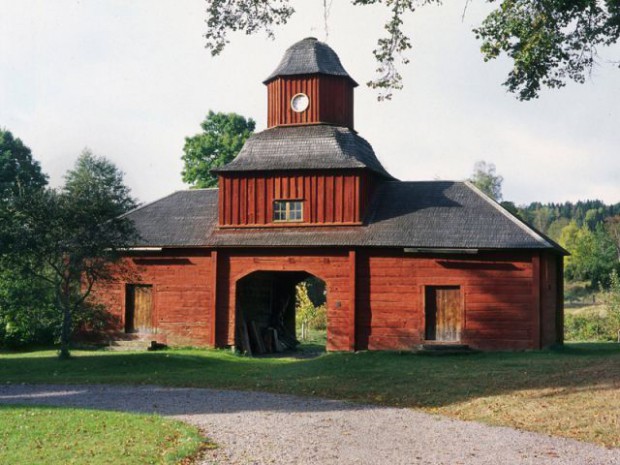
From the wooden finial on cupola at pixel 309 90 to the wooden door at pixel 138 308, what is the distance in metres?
8.92

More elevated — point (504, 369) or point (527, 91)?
point (527, 91)

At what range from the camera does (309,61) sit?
32031mm

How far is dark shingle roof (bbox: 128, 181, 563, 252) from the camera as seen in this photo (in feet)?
87.8

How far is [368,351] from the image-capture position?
88.3ft

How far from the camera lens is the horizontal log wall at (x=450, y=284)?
2612 centimetres

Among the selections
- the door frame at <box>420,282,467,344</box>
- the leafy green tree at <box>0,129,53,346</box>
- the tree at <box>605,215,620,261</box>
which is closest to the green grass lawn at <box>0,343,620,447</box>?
the door frame at <box>420,282,467,344</box>

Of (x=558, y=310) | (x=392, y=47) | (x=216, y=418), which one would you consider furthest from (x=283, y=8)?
(x=558, y=310)

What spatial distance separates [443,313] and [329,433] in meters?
14.7

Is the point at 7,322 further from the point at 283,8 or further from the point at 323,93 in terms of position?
the point at 283,8

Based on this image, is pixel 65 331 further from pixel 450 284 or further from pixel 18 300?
pixel 450 284

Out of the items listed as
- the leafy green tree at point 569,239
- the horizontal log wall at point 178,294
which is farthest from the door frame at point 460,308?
the leafy green tree at point 569,239

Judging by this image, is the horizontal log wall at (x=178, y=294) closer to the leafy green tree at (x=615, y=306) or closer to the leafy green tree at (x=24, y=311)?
the leafy green tree at (x=24, y=311)

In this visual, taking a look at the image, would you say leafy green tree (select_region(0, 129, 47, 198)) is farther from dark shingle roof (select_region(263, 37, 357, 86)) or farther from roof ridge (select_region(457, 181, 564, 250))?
roof ridge (select_region(457, 181, 564, 250))

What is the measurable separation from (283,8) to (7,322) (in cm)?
1856
